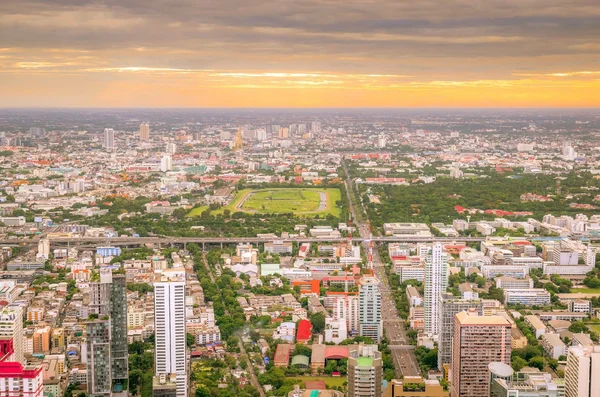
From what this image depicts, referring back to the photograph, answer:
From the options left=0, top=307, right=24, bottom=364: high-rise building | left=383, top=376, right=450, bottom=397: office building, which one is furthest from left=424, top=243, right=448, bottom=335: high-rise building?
left=0, top=307, right=24, bottom=364: high-rise building

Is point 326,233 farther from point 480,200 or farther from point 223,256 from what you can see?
point 480,200

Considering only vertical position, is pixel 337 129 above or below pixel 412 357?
above

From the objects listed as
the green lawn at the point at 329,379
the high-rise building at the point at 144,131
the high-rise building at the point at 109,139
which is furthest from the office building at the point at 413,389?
the high-rise building at the point at 144,131

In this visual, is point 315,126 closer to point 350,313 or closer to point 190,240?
point 190,240

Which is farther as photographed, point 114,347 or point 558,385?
point 114,347

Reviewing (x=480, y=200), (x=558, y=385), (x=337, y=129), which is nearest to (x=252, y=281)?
(x=558, y=385)

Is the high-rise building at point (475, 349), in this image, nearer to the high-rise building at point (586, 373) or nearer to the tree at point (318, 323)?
the high-rise building at point (586, 373)

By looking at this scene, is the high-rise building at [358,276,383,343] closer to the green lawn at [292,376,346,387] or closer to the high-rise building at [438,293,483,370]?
the high-rise building at [438,293,483,370]
